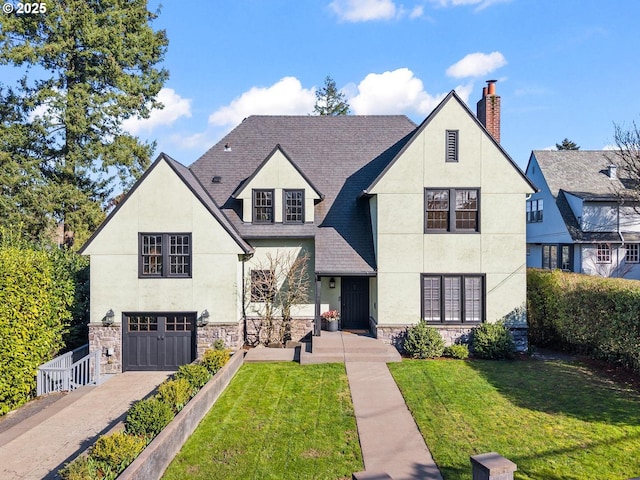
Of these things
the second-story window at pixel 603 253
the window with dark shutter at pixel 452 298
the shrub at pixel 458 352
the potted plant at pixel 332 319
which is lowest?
the shrub at pixel 458 352

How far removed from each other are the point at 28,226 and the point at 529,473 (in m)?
25.7

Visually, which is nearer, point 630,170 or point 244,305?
point 244,305

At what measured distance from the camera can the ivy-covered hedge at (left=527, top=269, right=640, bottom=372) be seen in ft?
37.0

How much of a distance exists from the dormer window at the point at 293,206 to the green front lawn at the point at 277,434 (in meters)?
6.95

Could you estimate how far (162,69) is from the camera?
25469 millimetres

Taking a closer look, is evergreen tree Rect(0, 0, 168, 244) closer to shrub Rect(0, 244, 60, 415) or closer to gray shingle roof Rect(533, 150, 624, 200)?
shrub Rect(0, 244, 60, 415)

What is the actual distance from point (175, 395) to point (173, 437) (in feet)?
5.14

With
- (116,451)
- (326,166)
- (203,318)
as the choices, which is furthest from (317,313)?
(116,451)

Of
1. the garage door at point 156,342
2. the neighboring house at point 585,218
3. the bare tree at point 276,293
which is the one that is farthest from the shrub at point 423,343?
the neighboring house at point 585,218

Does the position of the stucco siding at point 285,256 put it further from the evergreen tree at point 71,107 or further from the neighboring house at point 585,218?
the neighboring house at point 585,218

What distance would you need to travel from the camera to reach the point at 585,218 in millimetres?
26484

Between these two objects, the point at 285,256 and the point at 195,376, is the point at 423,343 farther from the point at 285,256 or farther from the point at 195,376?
the point at 195,376

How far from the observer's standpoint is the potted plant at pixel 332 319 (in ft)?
52.5

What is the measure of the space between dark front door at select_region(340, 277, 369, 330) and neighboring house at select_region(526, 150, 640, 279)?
1802cm
